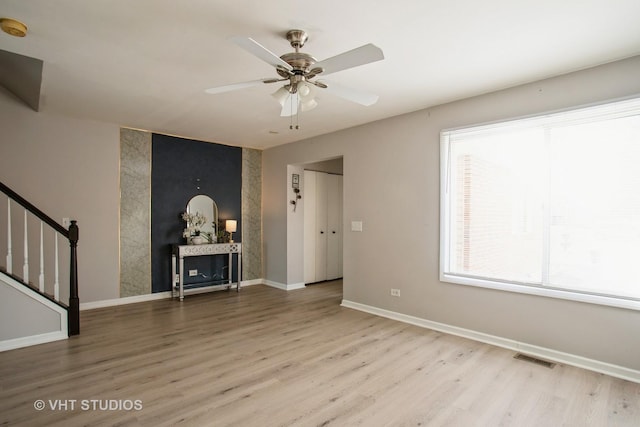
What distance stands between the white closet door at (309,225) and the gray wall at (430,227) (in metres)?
0.65

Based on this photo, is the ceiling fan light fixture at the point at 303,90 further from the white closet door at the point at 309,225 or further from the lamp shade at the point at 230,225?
the white closet door at the point at 309,225

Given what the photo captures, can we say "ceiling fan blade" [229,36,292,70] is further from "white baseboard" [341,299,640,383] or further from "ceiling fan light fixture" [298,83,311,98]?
"white baseboard" [341,299,640,383]

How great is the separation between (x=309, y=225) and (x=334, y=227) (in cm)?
70

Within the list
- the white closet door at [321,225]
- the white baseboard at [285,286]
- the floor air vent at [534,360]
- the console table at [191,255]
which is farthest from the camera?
Result: the white closet door at [321,225]

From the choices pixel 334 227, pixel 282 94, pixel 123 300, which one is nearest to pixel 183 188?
pixel 123 300

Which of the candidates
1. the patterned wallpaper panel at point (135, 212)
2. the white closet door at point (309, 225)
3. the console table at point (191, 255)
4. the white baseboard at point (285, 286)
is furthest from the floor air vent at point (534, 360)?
the patterned wallpaper panel at point (135, 212)

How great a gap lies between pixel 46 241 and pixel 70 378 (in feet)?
7.95

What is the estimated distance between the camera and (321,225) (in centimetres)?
650

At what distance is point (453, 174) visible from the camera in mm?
3723

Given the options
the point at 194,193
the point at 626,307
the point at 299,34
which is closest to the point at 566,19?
the point at 299,34

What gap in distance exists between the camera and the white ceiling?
6.70ft

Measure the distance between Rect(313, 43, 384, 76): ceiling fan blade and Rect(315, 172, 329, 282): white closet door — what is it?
4345 mm

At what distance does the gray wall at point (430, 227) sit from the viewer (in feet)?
9.15

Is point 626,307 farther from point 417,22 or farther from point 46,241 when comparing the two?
→ point 46,241
